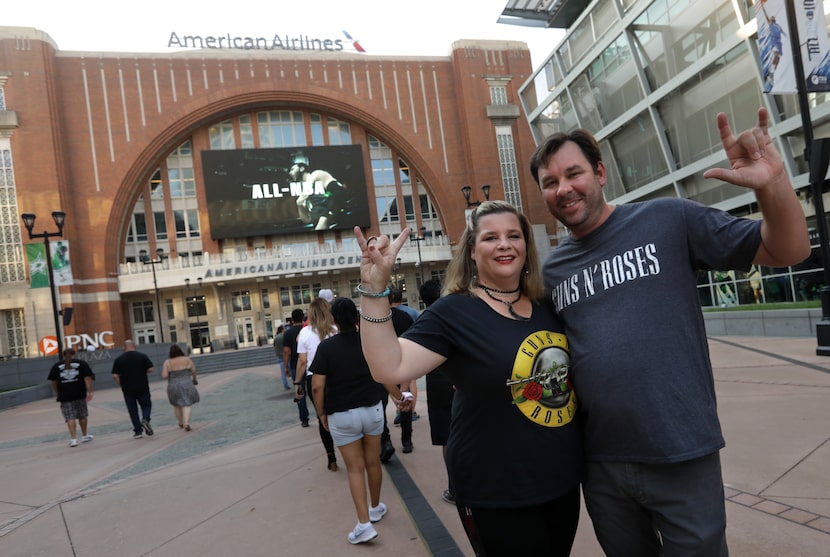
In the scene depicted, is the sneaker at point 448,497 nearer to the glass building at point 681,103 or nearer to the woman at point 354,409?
the woman at point 354,409

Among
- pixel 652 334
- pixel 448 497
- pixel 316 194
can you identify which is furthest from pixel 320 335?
pixel 316 194

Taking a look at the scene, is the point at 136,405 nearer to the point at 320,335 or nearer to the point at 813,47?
the point at 320,335

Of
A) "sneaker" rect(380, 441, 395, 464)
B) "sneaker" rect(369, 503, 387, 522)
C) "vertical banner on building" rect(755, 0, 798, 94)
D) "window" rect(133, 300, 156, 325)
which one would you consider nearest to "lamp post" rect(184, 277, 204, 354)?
"window" rect(133, 300, 156, 325)

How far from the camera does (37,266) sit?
24.5 m

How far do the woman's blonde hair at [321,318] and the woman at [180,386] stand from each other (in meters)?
4.63

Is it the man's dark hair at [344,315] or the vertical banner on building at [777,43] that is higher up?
the vertical banner on building at [777,43]

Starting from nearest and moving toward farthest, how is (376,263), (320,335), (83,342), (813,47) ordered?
1. (376,263)
2. (320,335)
3. (813,47)
4. (83,342)

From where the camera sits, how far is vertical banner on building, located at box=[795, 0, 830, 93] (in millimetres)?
8797

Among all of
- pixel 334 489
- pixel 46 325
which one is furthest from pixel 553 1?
pixel 46 325

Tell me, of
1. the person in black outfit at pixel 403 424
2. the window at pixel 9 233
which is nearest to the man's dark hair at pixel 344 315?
the person in black outfit at pixel 403 424

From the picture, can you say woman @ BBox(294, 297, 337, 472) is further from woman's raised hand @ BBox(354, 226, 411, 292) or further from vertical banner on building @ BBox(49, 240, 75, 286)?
vertical banner on building @ BBox(49, 240, 75, 286)

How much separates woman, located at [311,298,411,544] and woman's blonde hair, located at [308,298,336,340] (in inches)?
53.9

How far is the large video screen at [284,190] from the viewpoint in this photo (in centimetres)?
3931

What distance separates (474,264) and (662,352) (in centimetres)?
80
